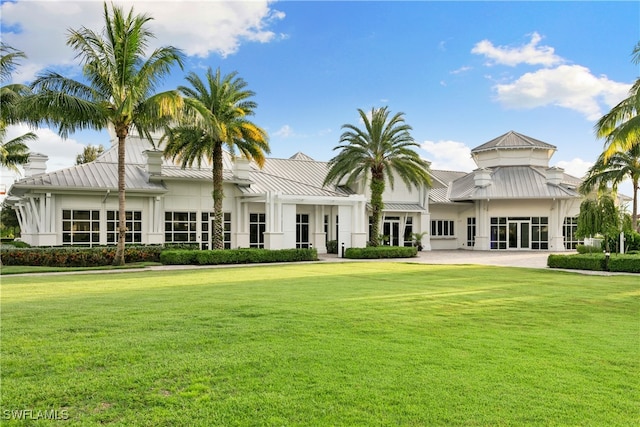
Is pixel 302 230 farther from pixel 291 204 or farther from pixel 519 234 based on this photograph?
pixel 519 234

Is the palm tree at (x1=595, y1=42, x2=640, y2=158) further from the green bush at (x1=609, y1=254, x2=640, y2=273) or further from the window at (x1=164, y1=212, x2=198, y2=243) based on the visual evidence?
the window at (x1=164, y1=212, x2=198, y2=243)

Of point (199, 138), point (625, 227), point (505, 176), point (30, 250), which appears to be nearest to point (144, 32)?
point (199, 138)

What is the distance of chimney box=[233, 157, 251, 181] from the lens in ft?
101

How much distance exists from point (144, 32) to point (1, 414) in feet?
67.5

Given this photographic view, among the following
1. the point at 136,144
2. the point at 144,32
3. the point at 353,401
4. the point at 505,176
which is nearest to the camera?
the point at 353,401

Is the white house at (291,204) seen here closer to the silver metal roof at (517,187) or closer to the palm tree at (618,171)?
the silver metal roof at (517,187)

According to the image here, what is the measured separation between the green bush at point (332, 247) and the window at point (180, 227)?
29.5 feet

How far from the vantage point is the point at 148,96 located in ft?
74.4

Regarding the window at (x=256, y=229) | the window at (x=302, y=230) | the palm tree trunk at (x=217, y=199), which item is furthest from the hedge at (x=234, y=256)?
the window at (x=302, y=230)

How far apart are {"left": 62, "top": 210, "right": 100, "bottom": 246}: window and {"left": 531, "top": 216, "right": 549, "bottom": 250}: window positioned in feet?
102

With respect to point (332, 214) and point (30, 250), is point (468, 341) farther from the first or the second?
point (332, 214)

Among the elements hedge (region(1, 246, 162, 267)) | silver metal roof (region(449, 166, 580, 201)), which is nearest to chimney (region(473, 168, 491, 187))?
silver metal roof (region(449, 166, 580, 201))

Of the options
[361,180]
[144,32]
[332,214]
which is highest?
[144,32]

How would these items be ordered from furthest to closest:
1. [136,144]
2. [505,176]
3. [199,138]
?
[505,176] → [136,144] → [199,138]
